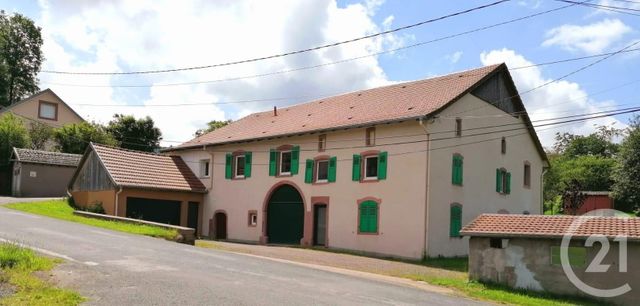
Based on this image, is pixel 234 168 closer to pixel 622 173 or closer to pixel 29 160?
pixel 29 160

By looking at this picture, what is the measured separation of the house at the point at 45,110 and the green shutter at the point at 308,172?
119ft

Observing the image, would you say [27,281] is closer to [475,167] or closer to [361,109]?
[361,109]

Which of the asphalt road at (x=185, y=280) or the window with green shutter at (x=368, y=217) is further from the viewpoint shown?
the window with green shutter at (x=368, y=217)

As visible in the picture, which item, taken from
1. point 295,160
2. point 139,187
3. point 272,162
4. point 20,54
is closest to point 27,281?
point 295,160

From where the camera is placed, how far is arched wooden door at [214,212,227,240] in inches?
1314

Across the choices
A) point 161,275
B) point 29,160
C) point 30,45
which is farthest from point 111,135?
point 161,275

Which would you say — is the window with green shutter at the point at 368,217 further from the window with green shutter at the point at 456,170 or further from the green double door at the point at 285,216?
the green double door at the point at 285,216

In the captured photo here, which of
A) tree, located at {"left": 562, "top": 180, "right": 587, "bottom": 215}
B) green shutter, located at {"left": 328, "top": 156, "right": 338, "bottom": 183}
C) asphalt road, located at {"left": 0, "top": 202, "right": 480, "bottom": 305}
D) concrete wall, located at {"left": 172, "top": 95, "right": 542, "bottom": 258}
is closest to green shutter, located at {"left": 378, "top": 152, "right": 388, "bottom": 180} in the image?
concrete wall, located at {"left": 172, "top": 95, "right": 542, "bottom": 258}

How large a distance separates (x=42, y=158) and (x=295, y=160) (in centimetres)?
2394

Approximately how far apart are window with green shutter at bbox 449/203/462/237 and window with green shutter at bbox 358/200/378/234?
3040 millimetres

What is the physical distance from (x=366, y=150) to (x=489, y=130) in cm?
624

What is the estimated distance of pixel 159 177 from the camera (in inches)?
1307

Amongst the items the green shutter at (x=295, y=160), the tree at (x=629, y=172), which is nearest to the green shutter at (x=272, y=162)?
the green shutter at (x=295, y=160)

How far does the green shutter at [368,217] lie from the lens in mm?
Answer: 25172
